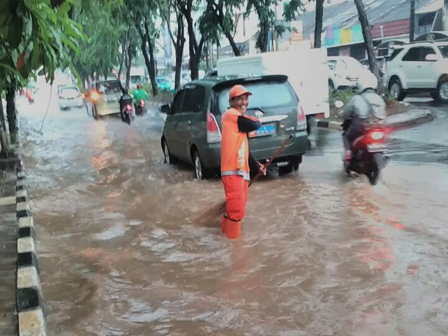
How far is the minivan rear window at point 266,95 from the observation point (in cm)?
871

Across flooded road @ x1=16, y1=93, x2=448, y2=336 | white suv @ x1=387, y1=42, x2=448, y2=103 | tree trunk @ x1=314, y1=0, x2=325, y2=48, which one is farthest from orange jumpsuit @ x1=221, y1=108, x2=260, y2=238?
tree trunk @ x1=314, y1=0, x2=325, y2=48

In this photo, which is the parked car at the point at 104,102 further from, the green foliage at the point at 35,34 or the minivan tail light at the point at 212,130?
the green foliage at the point at 35,34

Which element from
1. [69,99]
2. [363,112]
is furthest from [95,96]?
[363,112]

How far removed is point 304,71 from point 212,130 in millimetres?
6712

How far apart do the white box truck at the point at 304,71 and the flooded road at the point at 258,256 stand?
455 cm

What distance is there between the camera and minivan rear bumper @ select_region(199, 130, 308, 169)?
868cm

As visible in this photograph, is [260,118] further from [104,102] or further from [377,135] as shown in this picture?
[104,102]

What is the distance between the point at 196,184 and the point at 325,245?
3.77 metres

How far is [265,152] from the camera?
868 cm

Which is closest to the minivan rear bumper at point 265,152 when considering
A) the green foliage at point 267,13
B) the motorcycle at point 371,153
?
the motorcycle at point 371,153

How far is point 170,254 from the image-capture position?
19.5 feet

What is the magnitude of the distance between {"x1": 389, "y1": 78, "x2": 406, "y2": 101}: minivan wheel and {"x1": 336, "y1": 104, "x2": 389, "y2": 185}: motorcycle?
469 inches

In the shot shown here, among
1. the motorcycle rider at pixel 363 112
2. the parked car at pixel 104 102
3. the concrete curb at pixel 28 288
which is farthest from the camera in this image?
the parked car at pixel 104 102

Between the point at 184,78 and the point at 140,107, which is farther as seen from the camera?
the point at 184,78
